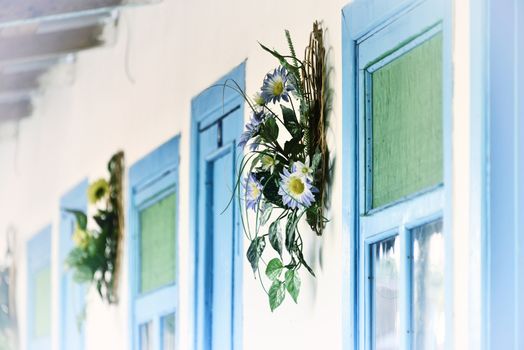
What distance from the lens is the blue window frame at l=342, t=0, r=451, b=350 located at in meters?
3.80

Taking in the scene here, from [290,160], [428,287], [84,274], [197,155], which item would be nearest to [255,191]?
[290,160]

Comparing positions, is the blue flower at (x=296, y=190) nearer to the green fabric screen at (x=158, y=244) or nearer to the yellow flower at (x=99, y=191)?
the green fabric screen at (x=158, y=244)

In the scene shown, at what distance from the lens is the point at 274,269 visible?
177 inches

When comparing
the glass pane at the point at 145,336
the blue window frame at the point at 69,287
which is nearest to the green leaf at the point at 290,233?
the glass pane at the point at 145,336

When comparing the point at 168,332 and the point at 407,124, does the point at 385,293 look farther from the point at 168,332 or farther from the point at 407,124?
the point at 168,332

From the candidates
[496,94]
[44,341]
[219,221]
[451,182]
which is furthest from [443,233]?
[44,341]

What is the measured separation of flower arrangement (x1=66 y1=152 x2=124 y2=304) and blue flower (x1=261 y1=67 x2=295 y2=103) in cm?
260

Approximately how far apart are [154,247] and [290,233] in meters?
2.13

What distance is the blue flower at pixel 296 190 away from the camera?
436 centimetres

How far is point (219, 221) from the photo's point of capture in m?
5.61

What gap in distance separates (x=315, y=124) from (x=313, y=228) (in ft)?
1.02

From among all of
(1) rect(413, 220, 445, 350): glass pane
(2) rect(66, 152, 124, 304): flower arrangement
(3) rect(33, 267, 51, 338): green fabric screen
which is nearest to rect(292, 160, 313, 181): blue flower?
(1) rect(413, 220, 445, 350): glass pane

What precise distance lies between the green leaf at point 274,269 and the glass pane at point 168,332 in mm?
1706

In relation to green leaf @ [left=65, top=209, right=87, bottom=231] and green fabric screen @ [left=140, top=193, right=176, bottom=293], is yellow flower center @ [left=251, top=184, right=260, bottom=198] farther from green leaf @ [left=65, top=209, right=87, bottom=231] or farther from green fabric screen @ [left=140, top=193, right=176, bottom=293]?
green leaf @ [left=65, top=209, right=87, bottom=231]
